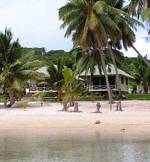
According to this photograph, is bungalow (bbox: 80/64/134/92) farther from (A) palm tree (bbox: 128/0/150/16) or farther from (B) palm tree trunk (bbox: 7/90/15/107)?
(A) palm tree (bbox: 128/0/150/16)

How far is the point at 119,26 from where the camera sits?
4781 centimetres

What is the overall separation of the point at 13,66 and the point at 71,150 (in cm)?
2168

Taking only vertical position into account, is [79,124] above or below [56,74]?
below

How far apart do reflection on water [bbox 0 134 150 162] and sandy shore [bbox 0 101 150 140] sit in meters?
1.91

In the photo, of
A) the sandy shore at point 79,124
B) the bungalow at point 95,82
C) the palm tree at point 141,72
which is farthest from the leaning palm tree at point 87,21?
the palm tree at point 141,72

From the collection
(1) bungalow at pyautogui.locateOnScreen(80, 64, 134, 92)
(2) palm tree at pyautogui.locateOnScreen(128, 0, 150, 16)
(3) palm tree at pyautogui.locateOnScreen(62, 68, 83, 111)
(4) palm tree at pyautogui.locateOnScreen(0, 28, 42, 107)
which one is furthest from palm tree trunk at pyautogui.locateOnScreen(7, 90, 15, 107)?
(1) bungalow at pyautogui.locateOnScreen(80, 64, 134, 92)

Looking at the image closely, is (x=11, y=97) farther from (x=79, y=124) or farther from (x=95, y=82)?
(x=95, y=82)

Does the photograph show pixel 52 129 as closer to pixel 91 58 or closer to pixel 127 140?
pixel 127 140

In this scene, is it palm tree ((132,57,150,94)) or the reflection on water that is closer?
the reflection on water

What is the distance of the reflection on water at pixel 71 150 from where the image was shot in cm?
1688

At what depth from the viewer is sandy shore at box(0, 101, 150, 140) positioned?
83.5 ft

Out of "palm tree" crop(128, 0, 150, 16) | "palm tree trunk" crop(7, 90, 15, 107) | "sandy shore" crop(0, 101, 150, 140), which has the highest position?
"palm tree" crop(128, 0, 150, 16)

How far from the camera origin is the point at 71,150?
19.3m

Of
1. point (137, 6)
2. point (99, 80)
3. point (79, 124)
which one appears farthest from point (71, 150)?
point (99, 80)
